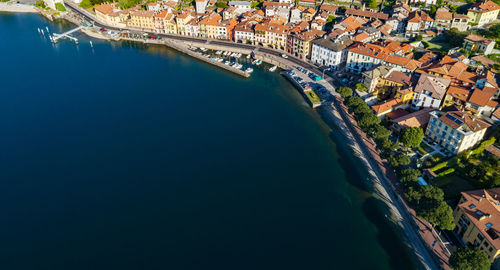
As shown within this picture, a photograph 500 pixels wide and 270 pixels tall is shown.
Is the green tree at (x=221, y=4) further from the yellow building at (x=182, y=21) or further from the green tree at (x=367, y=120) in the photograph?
the green tree at (x=367, y=120)

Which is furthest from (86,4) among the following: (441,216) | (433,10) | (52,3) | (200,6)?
(441,216)

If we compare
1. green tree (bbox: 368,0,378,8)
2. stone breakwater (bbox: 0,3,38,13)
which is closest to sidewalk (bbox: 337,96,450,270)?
green tree (bbox: 368,0,378,8)

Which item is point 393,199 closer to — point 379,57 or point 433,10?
point 379,57

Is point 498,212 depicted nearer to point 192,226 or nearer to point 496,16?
point 192,226

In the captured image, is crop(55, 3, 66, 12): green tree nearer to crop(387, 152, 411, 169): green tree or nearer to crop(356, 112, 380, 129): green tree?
crop(356, 112, 380, 129): green tree

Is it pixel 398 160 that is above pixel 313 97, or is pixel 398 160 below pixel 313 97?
below
